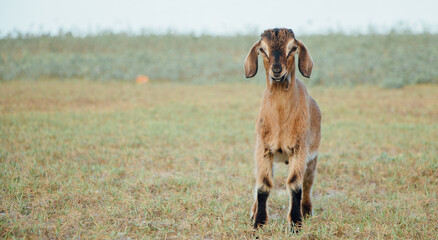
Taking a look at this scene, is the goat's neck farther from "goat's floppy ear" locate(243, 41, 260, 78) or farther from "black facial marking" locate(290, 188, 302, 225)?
"black facial marking" locate(290, 188, 302, 225)

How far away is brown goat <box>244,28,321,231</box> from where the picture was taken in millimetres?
3727

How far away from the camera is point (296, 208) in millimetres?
3777

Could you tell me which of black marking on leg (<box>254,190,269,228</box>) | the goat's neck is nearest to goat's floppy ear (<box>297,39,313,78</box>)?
the goat's neck

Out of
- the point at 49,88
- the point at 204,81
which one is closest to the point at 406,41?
the point at 204,81

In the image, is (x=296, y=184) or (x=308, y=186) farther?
(x=308, y=186)

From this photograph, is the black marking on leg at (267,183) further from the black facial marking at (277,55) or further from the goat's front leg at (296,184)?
the black facial marking at (277,55)

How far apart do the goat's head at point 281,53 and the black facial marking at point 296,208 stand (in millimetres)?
1115

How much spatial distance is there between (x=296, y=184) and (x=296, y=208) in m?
0.25

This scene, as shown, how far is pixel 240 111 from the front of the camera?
35.4 feet

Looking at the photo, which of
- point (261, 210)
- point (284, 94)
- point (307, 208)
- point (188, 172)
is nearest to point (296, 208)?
point (261, 210)

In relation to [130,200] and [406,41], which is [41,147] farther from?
[406,41]

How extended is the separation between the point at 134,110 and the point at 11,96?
3.84 m

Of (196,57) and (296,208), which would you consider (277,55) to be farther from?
(196,57)

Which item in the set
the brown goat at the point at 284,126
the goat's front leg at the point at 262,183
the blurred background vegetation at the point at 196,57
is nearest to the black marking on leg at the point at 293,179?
the brown goat at the point at 284,126
